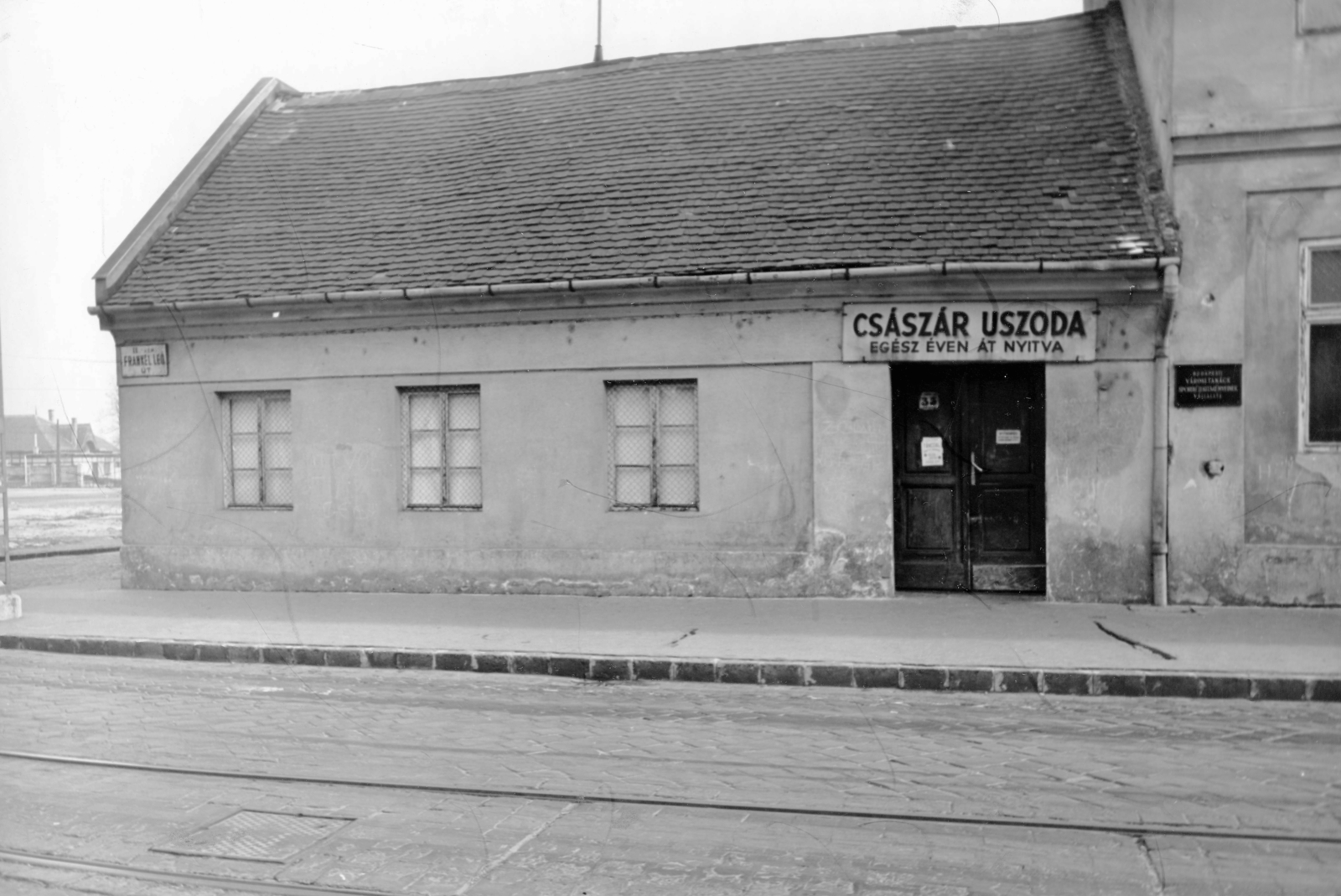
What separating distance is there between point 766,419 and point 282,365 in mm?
6001

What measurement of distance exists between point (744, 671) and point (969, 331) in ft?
15.3

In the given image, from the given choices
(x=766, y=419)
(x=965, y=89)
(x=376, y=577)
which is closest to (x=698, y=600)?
(x=766, y=419)

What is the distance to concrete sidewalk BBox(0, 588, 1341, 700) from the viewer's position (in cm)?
790

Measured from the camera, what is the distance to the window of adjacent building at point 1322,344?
34.0 ft

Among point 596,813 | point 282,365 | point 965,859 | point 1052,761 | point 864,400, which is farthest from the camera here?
point 282,365

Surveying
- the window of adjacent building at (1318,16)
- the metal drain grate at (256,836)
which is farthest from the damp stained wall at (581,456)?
the metal drain grate at (256,836)

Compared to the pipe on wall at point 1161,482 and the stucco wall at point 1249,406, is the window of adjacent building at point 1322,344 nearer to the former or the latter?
the stucco wall at point 1249,406

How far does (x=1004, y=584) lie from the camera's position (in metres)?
11.5

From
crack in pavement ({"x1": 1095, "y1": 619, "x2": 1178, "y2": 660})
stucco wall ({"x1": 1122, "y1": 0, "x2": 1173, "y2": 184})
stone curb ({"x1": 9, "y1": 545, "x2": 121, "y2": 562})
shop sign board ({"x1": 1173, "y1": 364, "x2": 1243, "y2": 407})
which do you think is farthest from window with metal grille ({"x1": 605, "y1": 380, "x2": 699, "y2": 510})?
stone curb ({"x1": 9, "y1": 545, "x2": 121, "y2": 562})

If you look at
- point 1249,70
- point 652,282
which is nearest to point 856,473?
point 652,282

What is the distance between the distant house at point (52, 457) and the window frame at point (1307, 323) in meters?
74.6

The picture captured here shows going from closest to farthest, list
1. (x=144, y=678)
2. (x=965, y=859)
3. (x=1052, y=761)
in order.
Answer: (x=965, y=859) → (x=1052, y=761) → (x=144, y=678)

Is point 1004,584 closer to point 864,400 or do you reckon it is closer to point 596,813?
point 864,400

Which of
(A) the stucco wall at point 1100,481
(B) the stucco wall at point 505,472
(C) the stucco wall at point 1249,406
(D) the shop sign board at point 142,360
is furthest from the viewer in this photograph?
(D) the shop sign board at point 142,360
